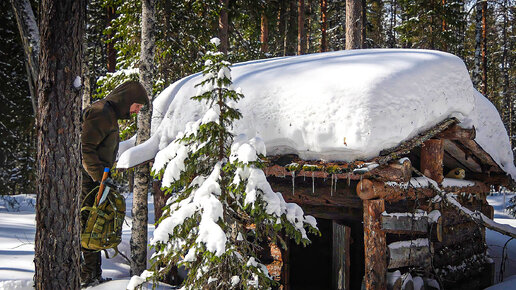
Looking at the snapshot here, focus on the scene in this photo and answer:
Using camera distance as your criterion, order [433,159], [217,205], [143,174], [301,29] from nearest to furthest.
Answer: [217,205] → [433,159] → [143,174] → [301,29]

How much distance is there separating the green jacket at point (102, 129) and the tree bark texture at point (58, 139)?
66.7 inches

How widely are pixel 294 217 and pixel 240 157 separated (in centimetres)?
82

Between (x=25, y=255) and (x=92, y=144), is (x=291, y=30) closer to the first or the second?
(x=92, y=144)

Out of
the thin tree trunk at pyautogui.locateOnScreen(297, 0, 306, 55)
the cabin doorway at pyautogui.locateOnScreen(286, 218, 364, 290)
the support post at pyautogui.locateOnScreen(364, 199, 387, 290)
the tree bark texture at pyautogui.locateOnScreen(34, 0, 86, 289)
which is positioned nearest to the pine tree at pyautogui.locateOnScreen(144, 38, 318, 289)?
the tree bark texture at pyautogui.locateOnScreen(34, 0, 86, 289)

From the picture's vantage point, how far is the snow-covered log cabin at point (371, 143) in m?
4.48

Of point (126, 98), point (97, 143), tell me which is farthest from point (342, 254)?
point (126, 98)

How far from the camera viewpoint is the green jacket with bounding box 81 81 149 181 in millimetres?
5391

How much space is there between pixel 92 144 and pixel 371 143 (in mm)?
3682

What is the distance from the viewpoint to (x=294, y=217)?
380 centimetres

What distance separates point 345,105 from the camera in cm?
453

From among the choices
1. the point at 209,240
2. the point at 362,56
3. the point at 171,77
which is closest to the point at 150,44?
the point at 362,56

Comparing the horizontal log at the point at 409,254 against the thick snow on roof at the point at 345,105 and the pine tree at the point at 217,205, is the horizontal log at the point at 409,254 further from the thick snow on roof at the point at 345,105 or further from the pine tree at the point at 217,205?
the pine tree at the point at 217,205

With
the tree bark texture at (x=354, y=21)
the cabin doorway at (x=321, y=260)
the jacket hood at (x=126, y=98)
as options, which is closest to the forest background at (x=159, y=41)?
the jacket hood at (x=126, y=98)

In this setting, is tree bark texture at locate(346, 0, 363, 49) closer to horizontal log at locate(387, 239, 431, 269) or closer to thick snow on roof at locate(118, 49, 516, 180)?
thick snow on roof at locate(118, 49, 516, 180)
